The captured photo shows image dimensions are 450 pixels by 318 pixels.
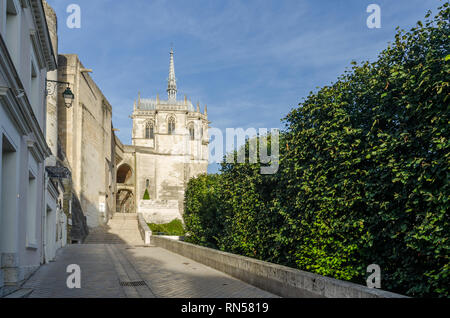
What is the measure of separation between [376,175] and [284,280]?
8.05 feet

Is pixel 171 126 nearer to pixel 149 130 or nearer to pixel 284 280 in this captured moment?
pixel 149 130

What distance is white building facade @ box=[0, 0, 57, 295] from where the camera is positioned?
7.09 metres

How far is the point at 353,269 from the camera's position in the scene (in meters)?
6.79

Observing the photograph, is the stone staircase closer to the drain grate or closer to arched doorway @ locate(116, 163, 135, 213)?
the drain grate

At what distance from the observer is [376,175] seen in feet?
20.1

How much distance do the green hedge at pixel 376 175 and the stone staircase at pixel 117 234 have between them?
19046 mm

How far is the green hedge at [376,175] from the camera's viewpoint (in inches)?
204

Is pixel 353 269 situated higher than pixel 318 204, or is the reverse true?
pixel 318 204

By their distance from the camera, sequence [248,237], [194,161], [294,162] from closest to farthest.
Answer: [294,162]
[248,237]
[194,161]

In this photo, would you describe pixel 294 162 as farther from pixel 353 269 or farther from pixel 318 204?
pixel 353 269

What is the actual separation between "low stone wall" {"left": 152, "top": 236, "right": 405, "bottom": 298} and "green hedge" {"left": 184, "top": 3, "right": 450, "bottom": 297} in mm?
726

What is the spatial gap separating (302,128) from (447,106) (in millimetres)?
3695
